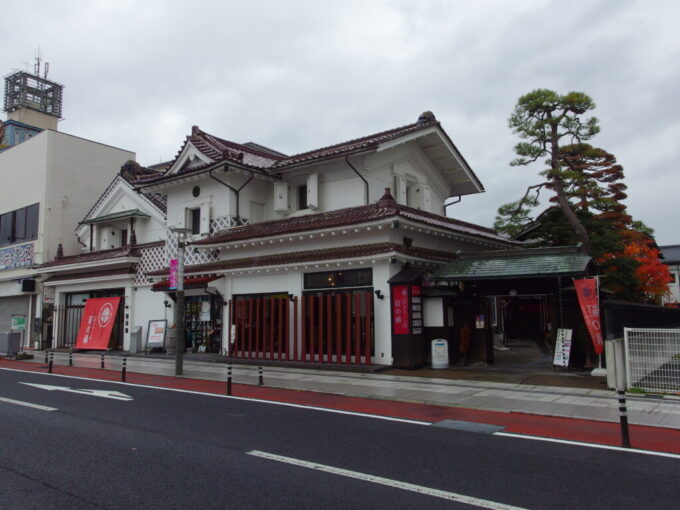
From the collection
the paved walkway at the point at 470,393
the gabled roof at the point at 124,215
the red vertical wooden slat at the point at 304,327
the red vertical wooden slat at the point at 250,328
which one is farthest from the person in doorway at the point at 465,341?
the gabled roof at the point at 124,215

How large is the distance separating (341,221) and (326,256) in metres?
1.31

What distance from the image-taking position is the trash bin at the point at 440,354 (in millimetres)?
16000

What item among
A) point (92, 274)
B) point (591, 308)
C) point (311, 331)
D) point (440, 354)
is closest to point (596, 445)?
point (591, 308)

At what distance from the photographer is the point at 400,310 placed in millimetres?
16062

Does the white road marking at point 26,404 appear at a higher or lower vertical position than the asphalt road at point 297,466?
higher

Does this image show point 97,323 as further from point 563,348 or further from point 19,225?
point 563,348

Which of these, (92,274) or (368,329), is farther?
(92,274)

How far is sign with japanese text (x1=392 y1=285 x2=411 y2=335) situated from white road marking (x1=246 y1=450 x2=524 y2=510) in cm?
949

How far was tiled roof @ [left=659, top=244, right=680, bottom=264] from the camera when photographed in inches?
1839

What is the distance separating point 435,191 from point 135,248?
50.4 ft

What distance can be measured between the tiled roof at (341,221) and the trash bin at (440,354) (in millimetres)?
4034

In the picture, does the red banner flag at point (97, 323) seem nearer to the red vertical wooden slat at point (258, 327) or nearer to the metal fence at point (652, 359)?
the red vertical wooden slat at point (258, 327)

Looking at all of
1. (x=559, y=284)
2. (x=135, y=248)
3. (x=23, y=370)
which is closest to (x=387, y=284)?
(x=559, y=284)

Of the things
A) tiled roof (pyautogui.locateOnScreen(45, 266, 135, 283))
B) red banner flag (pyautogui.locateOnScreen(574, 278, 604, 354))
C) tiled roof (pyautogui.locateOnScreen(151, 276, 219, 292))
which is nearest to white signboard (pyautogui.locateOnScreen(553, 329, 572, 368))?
red banner flag (pyautogui.locateOnScreen(574, 278, 604, 354))
